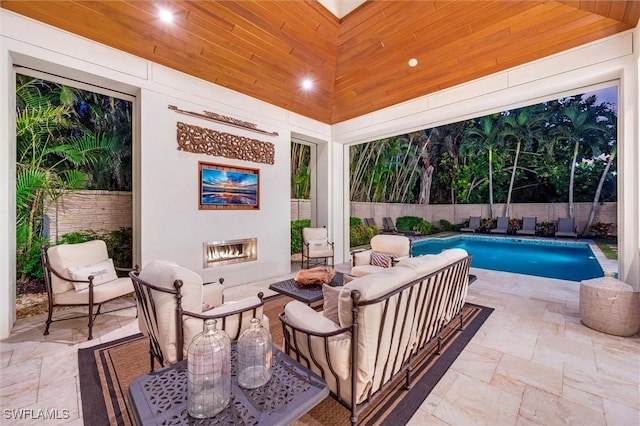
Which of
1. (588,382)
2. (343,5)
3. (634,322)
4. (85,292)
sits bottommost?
(588,382)

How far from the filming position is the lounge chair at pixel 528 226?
11539 millimetres

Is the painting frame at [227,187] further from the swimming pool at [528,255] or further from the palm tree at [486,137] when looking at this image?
the palm tree at [486,137]

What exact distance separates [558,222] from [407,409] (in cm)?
1330

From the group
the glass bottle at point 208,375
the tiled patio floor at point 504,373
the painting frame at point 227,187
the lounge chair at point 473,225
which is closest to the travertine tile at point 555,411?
the tiled patio floor at point 504,373

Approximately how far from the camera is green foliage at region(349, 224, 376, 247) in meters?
8.36

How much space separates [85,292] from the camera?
9.48ft

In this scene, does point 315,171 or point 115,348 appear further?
point 315,171

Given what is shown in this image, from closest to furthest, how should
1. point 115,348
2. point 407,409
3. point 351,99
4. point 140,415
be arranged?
point 140,415 < point 407,409 < point 115,348 < point 351,99

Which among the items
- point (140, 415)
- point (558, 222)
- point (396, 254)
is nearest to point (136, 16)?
point (140, 415)

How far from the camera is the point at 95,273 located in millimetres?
3113

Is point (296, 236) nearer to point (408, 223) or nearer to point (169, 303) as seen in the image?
point (169, 303)

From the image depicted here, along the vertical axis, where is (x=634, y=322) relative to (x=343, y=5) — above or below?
below

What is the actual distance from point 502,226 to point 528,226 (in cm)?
97

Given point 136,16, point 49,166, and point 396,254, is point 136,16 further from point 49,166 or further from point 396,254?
point 396,254
